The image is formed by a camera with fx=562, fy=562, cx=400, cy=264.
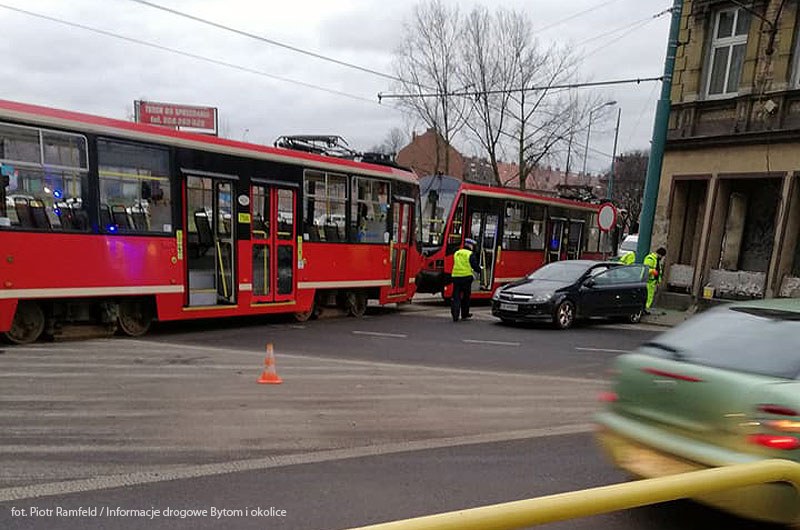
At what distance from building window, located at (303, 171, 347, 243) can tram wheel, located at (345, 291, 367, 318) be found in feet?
4.77

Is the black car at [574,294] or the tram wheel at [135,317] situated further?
the black car at [574,294]

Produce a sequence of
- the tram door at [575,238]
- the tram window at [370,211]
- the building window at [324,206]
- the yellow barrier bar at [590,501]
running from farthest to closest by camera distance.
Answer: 1. the tram door at [575,238]
2. the tram window at [370,211]
3. the building window at [324,206]
4. the yellow barrier bar at [590,501]

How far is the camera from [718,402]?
3.33 metres

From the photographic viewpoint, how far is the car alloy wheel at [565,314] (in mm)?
12328

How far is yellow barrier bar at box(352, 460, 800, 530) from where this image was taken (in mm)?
1817

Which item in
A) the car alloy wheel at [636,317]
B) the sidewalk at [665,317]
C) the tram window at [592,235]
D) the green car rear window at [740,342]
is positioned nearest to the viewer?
the green car rear window at [740,342]

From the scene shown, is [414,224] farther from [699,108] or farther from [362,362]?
[699,108]

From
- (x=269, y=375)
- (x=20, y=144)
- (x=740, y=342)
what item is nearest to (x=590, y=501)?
(x=740, y=342)

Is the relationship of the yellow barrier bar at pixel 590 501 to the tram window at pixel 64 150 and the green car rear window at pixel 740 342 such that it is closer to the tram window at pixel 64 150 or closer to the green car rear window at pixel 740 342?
the green car rear window at pixel 740 342

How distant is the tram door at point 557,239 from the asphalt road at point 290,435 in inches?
428

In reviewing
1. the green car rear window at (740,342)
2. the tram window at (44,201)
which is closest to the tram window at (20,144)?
the tram window at (44,201)

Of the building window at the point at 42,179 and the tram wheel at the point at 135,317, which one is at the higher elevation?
the building window at the point at 42,179

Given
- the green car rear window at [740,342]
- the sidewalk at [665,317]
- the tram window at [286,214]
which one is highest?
the tram window at [286,214]

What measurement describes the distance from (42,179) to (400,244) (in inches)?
308
